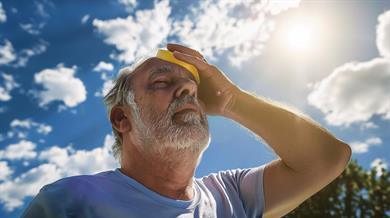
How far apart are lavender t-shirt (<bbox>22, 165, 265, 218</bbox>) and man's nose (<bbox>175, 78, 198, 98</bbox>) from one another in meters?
0.74

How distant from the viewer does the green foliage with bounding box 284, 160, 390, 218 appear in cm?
2367

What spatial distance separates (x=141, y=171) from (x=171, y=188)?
26 cm

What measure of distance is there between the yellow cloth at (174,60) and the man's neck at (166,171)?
2.53ft

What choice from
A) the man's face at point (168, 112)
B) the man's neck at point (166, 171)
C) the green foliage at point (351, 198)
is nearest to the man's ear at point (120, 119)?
the man's face at point (168, 112)

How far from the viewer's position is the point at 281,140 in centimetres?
362

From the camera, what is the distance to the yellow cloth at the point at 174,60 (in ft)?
11.8

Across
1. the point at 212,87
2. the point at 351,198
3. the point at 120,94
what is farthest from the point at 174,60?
the point at 351,198

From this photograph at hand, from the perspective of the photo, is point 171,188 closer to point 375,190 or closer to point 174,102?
point 174,102

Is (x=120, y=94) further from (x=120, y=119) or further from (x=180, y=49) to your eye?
(x=180, y=49)

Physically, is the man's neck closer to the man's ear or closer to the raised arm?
the man's ear

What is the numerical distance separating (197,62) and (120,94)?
0.73 m

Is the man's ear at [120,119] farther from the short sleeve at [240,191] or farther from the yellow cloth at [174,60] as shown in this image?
the short sleeve at [240,191]

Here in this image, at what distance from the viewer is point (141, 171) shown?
3166 mm

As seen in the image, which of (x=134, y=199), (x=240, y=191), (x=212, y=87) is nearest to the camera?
(x=134, y=199)
